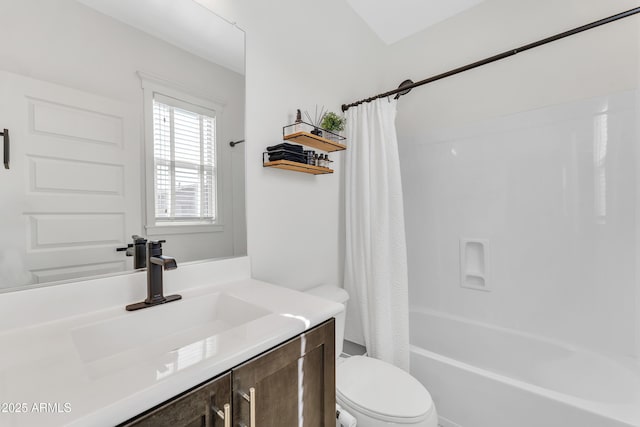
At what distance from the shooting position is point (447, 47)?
201 centimetres

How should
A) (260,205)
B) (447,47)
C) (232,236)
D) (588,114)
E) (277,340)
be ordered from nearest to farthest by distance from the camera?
(277,340), (232,236), (260,205), (588,114), (447,47)

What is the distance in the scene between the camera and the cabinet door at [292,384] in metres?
0.59

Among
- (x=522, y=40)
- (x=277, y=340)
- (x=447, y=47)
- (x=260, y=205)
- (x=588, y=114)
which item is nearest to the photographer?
(x=277, y=340)

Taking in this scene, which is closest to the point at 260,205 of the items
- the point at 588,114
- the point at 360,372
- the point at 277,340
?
the point at 277,340

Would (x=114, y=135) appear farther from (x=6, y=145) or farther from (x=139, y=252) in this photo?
(x=139, y=252)

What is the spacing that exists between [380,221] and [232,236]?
2.75ft

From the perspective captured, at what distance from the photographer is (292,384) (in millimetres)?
702

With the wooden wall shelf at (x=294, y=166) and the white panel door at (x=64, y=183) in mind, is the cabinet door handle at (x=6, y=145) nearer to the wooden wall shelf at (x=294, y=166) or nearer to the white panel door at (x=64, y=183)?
the white panel door at (x=64, y=183)

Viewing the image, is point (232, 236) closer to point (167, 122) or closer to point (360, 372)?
point (167, 122)

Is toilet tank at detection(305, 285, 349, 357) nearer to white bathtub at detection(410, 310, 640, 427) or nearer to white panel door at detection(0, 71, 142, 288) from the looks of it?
white bathtub at detection(410, 310, 640, 427)

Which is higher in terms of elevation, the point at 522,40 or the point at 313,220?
the point at 522,40

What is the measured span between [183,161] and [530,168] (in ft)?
6.41

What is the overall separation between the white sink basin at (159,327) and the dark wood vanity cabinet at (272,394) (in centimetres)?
14

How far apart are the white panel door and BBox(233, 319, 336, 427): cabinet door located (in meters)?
0.60
